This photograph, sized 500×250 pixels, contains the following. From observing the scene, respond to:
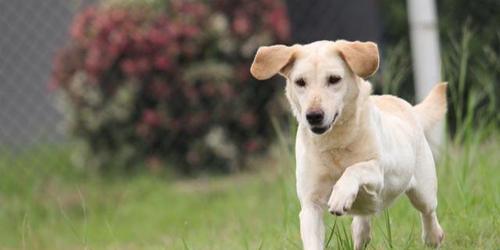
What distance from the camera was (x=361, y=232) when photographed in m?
4.96

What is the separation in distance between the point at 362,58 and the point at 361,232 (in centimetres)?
99

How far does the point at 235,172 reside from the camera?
8914mm

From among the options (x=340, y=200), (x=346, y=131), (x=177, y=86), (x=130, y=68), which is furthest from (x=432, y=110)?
(x=130, y=68)

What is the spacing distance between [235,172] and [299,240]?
3.76 metres

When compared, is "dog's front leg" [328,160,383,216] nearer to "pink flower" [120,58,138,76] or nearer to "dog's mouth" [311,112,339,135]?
"dog's mouth" [311,112,339,135]

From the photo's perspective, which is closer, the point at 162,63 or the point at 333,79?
the point at 333,79

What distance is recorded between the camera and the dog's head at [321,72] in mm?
4180

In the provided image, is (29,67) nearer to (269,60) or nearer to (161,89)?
(161,89)

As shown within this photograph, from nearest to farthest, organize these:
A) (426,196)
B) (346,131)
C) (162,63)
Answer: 1. (346,131)
2. (426,196)
3. (162,63)

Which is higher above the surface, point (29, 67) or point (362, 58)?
point (362, 58)

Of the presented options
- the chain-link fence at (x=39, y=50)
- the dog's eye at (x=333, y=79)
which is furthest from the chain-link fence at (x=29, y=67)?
the dog's eye at (x=333, y=79)

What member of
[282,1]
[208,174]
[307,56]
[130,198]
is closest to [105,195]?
[130,198]

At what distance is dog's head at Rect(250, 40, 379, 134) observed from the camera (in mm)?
4180

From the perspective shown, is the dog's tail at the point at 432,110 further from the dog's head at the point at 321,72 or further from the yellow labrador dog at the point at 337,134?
the dog's head at the point at 321,72
